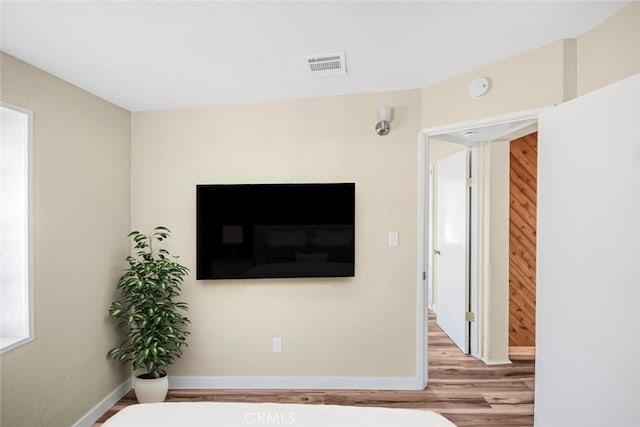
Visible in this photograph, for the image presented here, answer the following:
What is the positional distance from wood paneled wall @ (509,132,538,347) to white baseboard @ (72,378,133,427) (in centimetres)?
364

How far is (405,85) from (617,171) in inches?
60.8

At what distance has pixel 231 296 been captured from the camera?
290 centimetres

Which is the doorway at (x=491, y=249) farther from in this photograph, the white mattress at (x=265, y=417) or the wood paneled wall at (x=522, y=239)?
the white mattress at (x=265, y=417)

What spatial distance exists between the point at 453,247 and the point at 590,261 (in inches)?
83.3

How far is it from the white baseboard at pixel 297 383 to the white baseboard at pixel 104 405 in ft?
1.15

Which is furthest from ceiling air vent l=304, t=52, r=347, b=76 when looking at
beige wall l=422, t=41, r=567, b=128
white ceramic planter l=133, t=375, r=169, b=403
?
white ceramic planter l=133, t=375, r=169, b=403

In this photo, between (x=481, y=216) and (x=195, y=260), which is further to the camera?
(x=481, y=216)

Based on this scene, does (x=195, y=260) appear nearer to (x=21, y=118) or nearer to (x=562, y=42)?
(x=21, y=118)

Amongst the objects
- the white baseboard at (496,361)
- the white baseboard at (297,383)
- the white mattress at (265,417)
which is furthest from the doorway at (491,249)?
the white mattress at (265,417)

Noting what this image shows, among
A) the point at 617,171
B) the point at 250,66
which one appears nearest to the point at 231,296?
the point at 250,66

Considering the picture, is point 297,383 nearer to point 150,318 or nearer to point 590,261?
point 150,318

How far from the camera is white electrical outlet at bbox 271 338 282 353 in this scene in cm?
288

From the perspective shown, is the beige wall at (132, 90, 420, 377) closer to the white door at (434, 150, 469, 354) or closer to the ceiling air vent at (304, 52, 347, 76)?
the ceiling air vent at (304, 52, 347, 76)
